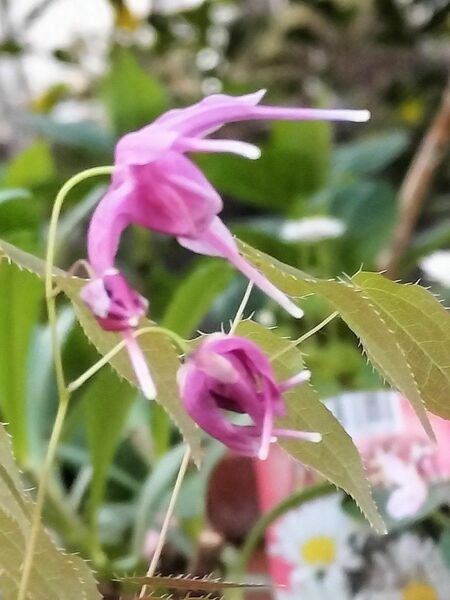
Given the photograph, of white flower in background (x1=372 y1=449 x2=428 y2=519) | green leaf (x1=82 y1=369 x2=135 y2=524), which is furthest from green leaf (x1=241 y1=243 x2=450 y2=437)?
green leaf (x1=82 y1=369 x2=135 y2=524)

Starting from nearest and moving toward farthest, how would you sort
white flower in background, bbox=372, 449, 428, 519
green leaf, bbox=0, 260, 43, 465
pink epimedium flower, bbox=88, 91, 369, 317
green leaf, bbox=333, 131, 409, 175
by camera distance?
pink epimedium flower, bbox=88, 91, 369, 317 → white flower in background, bbox=372, 449, 428, 519 → green leaf, bbox=0, 260, 43, 465 → green leaf, bbox=333, 131, 409, 175

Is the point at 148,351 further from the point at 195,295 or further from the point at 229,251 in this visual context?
the point at 195,295

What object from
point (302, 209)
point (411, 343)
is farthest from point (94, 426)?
point (302, 209)

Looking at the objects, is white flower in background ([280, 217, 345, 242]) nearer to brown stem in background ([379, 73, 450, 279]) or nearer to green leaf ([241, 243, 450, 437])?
brown stem in background ([379, 73, 450, 279])

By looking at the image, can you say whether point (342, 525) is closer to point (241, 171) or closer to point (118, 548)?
point (118, 548)

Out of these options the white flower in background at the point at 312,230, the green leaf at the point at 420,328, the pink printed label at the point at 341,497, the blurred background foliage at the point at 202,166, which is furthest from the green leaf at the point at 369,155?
the green leaf at the point at 420,328
